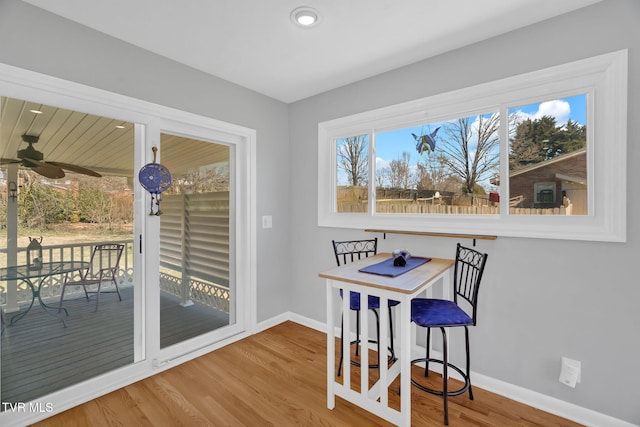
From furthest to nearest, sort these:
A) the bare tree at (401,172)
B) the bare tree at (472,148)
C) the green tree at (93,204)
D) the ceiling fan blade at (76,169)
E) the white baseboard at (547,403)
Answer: the bare tree at (401,172), the bare tree at (472,148), the green tree at (93,204), the ceiling fan blade at (76,169), the white baseboard at (547,403)

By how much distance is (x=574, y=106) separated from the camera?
6.57 ft

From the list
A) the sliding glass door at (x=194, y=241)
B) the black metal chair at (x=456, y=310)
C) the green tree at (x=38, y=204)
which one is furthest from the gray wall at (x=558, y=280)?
the green tree at (x=38, y=204)

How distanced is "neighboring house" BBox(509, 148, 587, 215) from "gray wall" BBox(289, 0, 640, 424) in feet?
0.81

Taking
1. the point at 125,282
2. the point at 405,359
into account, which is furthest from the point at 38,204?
the point at 405,359

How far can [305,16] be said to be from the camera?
1986 millimetres

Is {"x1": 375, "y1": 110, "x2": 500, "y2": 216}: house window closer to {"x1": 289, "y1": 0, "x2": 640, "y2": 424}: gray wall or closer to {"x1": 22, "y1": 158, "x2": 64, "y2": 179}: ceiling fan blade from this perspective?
{"x1": 289, "y1": 0, "x2": 640, "y2": 424}: gray wall

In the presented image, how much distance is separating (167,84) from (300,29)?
123 centimetres

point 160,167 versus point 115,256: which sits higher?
point 160,167

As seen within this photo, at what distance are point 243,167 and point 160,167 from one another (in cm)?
87

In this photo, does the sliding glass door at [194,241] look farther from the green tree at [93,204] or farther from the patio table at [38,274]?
the patio table at [38,274]

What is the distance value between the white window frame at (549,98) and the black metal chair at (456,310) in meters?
0.27

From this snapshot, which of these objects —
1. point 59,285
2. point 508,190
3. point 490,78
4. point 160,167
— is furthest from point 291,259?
point 490,78

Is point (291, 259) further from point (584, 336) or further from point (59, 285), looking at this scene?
point (584, 336)

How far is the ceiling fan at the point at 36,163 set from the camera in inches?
75.1
